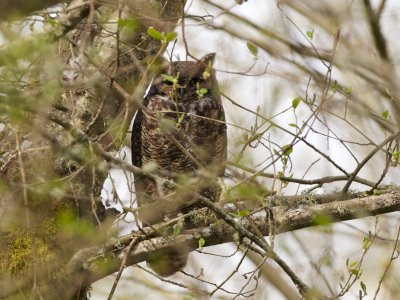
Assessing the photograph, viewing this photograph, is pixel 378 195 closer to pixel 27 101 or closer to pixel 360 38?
pixel 360 38

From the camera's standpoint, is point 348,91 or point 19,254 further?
point 19,254

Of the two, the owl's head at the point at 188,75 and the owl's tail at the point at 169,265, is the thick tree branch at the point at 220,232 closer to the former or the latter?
the owl's tail at the point at 169,265

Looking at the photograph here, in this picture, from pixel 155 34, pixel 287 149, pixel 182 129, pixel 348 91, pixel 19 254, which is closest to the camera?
pixel 155 34

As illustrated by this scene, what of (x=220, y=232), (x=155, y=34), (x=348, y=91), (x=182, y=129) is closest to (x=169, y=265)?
(x=182, y=129)

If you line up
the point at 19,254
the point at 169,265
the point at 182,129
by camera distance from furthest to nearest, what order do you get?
1. the point at 169,265
2. the point at 182,129
3. the point at 19,254

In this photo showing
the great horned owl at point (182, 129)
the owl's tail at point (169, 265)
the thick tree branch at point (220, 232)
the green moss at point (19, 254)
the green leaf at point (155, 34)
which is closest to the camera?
the green leaf at point (155, 34)

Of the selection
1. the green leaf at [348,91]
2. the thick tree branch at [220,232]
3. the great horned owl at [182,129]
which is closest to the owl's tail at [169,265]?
the great horned owl at [182,129]

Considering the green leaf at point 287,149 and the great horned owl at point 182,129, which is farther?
the great horned owl at point 182,129

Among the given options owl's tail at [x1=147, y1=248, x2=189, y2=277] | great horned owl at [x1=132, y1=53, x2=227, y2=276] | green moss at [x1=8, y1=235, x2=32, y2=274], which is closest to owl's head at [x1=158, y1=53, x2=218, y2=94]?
great horned owl at [x1=132, y1=53, x2=227, y2=276]

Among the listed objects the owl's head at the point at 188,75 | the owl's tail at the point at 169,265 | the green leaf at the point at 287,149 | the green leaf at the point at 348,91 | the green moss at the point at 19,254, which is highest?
the owl's head at the point at 188,75

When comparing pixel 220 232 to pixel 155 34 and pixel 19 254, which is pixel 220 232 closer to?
pixel 19 254

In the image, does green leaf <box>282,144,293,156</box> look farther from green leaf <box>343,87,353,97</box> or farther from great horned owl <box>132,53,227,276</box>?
great horned owl <box>132,53,227,276</box>

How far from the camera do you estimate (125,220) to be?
123 inches

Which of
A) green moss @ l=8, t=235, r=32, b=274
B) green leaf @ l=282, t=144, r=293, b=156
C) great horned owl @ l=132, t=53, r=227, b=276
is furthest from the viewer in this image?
great horned owl @ l=132, t=53, r=227, b=276
